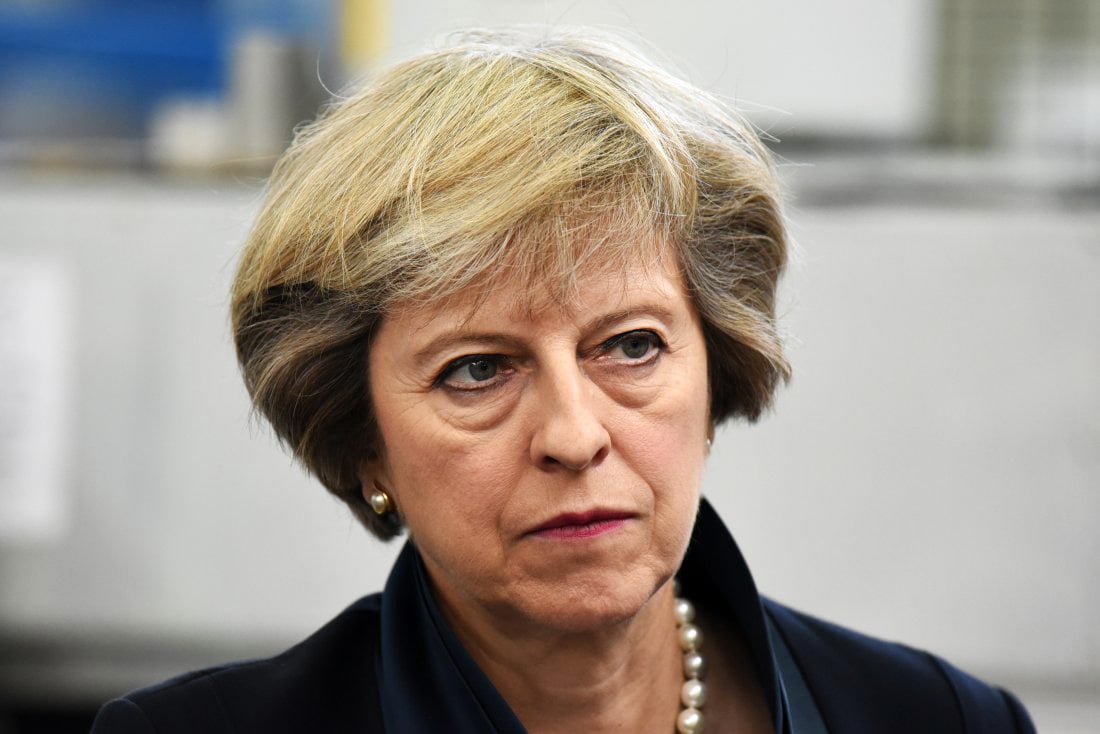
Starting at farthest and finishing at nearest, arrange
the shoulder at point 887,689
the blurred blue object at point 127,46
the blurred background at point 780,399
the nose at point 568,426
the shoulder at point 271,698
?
the blurred blue object at point 127,46 → the blurred background at point 780,399 → the shoulder at point 887,689 → the shoulder at point 271,698 → the nose at point 568,426

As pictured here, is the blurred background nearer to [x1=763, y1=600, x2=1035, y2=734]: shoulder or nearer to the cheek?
[x1=763, y1=600, x2=1035, y2=734]: shoulder

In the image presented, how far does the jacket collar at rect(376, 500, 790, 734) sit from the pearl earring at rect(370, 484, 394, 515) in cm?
6

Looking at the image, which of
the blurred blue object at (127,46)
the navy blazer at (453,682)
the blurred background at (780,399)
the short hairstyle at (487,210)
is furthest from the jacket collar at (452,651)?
the blurred blue object at (127,46)

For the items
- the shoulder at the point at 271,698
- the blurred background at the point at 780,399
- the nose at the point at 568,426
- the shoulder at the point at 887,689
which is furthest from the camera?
the blurred background at the point at 780,399

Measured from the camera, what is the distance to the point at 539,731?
1.29 m

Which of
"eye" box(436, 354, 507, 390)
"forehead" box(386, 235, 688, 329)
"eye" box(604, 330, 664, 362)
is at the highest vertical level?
"forehead" box(386, 235, 688, 329)

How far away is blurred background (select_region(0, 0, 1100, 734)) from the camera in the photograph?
239cm

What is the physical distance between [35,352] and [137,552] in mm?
415

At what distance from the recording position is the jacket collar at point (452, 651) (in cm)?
125

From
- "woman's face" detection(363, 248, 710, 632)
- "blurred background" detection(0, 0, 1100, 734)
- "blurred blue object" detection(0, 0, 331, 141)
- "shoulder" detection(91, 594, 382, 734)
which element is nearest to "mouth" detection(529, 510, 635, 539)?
"woman's face" detection(363, 248, 710, 632)

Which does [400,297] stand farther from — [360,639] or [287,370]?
[360,639]

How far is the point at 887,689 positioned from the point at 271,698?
0.61m

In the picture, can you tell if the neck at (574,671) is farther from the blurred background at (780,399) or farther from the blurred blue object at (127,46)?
the blurred blue object at (127,46)

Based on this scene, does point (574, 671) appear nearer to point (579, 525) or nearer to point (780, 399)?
point (579, 525)
